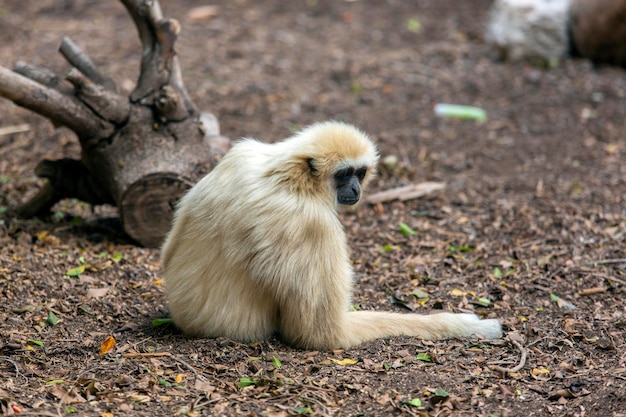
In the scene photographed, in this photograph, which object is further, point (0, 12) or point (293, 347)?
point (0, 12)

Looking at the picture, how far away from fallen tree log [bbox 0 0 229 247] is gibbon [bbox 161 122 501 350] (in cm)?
126

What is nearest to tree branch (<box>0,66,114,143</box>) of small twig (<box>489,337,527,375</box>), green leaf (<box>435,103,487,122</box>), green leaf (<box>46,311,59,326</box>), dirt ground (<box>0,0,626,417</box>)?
dirt ground (<box>0,0,626,417</box>)

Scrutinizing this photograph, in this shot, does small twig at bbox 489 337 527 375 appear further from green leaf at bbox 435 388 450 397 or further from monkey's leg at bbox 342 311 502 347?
green leaf at bbox 435 388 450 397

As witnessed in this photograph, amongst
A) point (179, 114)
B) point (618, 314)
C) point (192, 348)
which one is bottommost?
point (618, 314)

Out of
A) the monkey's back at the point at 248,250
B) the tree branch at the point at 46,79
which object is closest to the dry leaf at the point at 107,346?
the monkey's back at the point at 248,250

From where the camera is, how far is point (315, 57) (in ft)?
41.9

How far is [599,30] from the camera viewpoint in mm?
12398

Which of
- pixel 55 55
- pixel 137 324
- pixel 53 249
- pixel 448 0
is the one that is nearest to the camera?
pixel 137 324

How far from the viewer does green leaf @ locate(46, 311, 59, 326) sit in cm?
572

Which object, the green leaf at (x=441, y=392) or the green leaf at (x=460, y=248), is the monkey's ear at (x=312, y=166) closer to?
the green leaf at (x=441, y=392)

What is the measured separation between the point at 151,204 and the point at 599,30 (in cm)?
864

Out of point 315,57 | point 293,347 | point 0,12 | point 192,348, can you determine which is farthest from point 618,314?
point 0,12

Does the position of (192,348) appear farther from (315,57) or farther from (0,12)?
(0,12)

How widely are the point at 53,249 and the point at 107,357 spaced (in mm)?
2002
